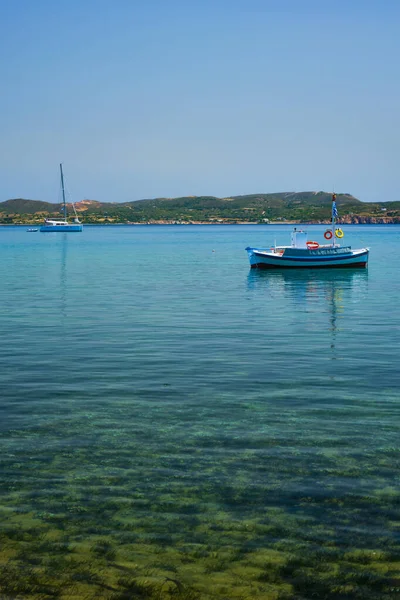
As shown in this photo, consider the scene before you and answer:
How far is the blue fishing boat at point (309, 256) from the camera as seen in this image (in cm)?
6550

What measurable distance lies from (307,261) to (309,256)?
1.69 feet

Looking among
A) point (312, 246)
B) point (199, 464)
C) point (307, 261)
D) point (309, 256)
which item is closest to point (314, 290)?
point (307, 261)

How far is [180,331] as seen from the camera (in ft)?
96.1

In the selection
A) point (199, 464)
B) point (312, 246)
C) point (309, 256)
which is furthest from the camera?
point (312, 246)

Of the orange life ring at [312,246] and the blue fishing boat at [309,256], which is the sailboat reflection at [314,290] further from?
the orange life ring at [312,246]

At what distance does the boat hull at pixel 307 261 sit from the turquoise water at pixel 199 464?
37338mm

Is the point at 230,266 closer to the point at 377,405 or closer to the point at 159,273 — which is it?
the point at 159,273

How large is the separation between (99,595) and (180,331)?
69.6ft

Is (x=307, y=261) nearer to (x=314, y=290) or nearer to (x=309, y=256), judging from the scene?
(x=309, y=256)

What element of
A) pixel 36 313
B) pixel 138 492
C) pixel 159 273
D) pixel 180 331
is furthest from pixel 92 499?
pixel 159 273

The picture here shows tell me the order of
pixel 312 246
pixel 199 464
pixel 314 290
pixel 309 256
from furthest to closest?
pixel 312 246 < pixel 309 256 < pixel 314 290 < pixel 199 464

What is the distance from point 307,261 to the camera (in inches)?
2576

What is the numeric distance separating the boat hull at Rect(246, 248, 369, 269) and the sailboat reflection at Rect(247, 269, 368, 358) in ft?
2.24

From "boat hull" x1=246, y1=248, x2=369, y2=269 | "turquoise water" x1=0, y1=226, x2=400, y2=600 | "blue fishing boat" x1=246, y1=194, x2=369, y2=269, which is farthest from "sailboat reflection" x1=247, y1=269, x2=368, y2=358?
"turquoise water" x1=0, y1=226, x2=400, y2=600
